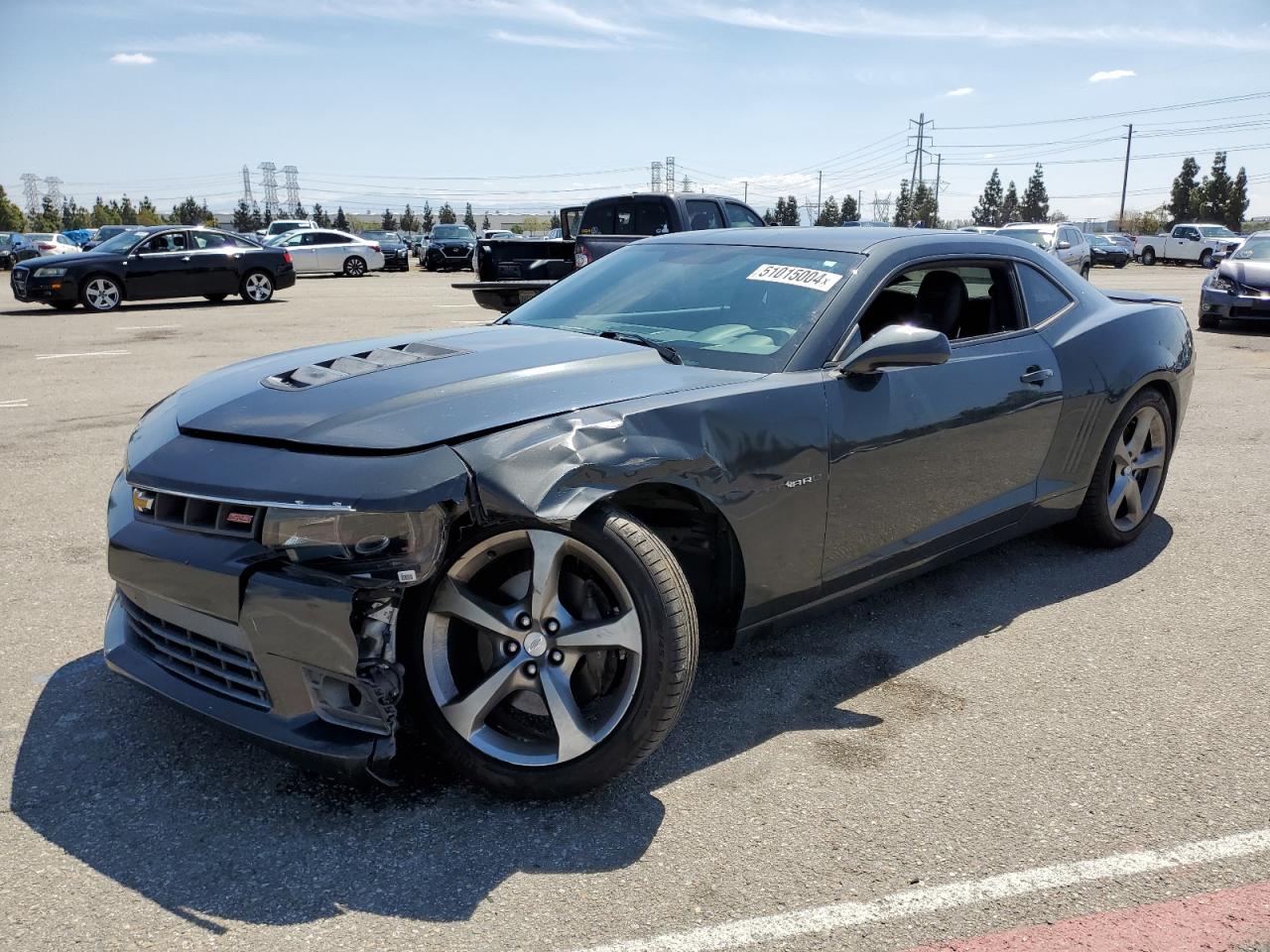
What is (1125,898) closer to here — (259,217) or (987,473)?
(987,473)

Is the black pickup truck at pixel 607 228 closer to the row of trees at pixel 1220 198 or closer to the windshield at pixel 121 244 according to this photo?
the windshield at pixel 121 244

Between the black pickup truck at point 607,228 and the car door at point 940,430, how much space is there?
8583 millimetres

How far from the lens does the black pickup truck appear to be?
43.5 ft

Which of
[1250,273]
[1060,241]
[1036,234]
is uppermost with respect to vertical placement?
[1036,234]

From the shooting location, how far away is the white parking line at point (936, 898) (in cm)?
221

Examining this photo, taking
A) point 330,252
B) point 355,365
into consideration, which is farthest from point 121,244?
point 355,365

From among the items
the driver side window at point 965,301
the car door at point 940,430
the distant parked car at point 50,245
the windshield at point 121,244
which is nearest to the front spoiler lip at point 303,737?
the car door at point 940,430

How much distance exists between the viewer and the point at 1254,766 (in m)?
2.96

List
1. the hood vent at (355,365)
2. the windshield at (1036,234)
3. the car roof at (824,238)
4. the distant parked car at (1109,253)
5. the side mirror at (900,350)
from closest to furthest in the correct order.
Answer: the hood vent at (355,365)
the side mirror at (900,350)
the car roof at (824,238)
the windshield at (1036,234)
the distant parked car at (1109,253)

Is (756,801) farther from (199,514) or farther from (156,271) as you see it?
(156,271)

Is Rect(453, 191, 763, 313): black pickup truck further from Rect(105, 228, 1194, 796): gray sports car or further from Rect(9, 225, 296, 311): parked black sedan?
Rect(105, 228, 1194, 796): gray sports car

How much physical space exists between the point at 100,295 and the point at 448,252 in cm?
1994

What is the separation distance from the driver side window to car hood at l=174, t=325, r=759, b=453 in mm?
1410

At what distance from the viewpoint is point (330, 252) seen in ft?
104
